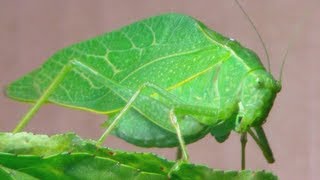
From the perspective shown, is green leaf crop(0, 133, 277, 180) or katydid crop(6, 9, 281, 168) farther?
katydid crop(6, 9, 281, 168)

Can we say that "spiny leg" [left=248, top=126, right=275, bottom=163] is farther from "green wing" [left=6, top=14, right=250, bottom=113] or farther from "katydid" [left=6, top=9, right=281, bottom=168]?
"green wing" [left=6, top=14, right=250, bottom=113]

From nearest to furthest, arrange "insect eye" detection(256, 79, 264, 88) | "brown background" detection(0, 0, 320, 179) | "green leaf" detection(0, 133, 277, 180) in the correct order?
"green leaf" detection(0, 133, 277, 180) < "insect eye" detection(256, 79, 264, 88) < "brown background" detection(0, 0, 320, 179)

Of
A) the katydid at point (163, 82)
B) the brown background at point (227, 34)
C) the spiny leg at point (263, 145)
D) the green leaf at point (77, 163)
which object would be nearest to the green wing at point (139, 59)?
the katydid at point (163, 82)

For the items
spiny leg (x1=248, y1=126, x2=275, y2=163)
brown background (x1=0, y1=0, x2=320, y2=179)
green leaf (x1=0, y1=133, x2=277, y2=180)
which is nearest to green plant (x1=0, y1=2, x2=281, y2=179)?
spiny leg (x1=248, y1=126, x2=275, y2=163)

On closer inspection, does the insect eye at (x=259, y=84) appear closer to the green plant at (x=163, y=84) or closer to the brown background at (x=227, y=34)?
the green plant at (x=163, y=84)

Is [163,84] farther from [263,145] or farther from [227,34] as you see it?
[227,34]

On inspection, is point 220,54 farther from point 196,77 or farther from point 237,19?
point 237,19
